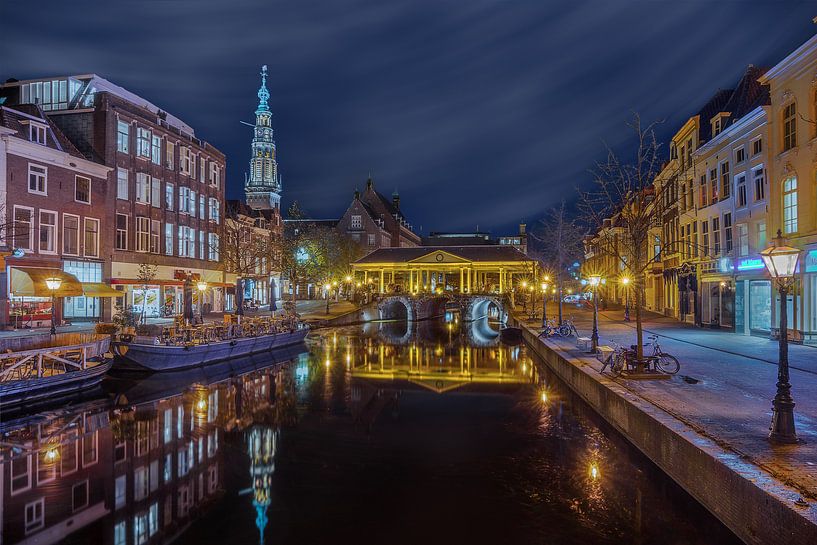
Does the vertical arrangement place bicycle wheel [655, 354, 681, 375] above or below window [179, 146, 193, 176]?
below

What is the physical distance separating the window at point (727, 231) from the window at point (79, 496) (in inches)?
1267

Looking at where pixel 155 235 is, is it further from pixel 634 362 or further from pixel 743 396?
pixel 743 396

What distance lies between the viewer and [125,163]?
136 feet

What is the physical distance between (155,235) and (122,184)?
16.4 feet

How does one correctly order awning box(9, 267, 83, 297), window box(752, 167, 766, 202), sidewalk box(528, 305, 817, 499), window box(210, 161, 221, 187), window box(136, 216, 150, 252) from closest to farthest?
sidewalk box(528, 305, 817, 499) → window box(752, 167, 766, 202) → awning box(9, 267, 83, 297) → window box(136, 216, 150, 252) → window box(210, 161, 221, 187)

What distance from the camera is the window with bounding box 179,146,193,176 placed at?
48.4 meters

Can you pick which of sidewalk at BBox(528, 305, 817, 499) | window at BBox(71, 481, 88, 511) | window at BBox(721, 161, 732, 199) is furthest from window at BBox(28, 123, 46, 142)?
window at BBox(721, 161, 732, 199)

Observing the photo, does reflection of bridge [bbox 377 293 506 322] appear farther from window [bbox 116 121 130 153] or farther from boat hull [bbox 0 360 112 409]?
boat hull [bbox 0 360 112 409]

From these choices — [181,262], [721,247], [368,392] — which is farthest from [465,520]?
[181,262]

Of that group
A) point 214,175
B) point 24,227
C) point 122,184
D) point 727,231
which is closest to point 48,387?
point 24,227

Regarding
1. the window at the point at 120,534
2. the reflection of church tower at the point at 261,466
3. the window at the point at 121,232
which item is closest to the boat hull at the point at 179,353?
the reflection of church tower at the point at 261,466

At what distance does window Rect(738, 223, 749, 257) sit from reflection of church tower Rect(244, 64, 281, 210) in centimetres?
8671

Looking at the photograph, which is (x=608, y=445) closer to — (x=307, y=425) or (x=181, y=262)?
(x=307, y=425)

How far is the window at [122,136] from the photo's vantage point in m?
40.9
